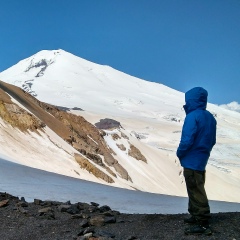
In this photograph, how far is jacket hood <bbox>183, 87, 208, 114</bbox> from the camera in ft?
17.9

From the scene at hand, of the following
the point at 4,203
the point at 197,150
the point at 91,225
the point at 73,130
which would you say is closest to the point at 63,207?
the point at 4,203

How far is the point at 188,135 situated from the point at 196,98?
0.49m

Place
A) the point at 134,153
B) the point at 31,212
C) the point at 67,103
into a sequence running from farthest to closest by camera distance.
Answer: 1. the point at 67,103
2. the point at 134,153
3. the point at 31,212

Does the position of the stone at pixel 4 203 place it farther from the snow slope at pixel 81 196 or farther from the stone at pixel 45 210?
the snow slope at pixel 81 196

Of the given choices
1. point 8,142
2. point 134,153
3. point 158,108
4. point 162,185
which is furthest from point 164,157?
point 158,108

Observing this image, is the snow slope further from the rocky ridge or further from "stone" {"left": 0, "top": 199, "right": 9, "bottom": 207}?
the rocky ridge

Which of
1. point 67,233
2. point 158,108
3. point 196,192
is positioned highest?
point 158,108

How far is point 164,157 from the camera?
47938mm

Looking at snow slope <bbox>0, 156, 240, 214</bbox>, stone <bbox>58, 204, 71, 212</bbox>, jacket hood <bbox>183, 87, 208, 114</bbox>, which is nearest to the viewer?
jacket hood <bbox>183, 87, 208, 114</bbox>

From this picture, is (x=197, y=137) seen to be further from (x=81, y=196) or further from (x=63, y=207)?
(x=81, y=196)

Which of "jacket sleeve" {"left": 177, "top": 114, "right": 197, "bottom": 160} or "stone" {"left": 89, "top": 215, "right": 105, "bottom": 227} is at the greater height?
"jacket sleeve" {"left": 177, "top": 114, "right": 197, "bottom": 160}

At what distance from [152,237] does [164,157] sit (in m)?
43.0

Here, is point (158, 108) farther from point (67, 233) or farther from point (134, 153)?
point (67, 233)

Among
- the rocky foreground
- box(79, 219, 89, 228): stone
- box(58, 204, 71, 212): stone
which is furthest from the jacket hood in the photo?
box(58, 204, 71, 212): stone
